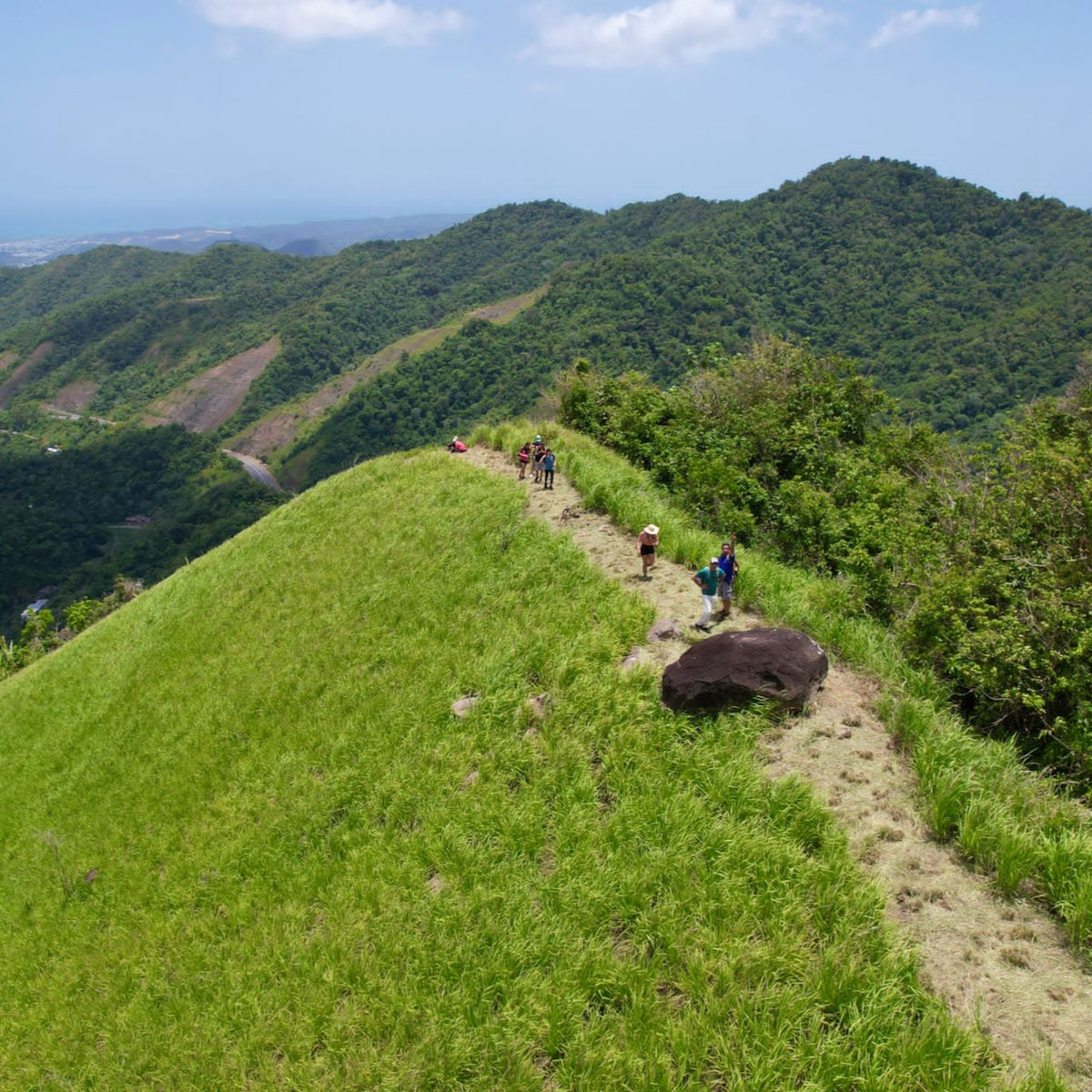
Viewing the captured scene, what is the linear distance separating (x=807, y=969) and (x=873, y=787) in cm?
232

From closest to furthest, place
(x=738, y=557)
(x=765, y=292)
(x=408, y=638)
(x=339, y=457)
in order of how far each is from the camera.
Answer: (x=738, y=557) → (x=408, y=638) → (x=339, y=457) → (x=765, y=292)

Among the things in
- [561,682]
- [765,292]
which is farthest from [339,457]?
[561,682]

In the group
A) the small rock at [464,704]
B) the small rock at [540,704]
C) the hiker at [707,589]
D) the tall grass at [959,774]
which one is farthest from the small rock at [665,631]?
the small rock at [464,704]

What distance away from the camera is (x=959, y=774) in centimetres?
694

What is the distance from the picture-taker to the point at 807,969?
18.6 feet

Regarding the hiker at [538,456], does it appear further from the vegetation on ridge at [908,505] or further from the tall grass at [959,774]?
the tall grass at [959,774]

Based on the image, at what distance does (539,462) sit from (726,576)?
8894 millimetres

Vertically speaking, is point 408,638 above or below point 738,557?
below

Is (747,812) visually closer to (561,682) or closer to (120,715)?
(561,682)

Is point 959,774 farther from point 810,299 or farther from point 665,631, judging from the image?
point 810,299

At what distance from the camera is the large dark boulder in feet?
27.6

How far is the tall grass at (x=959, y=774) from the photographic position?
237 inches

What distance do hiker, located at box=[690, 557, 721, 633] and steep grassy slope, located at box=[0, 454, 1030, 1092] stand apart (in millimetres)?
1124

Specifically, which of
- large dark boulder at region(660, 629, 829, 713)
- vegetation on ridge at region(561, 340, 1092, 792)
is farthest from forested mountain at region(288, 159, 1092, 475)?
large dark boulder at region(660, 629, 829, 713)
